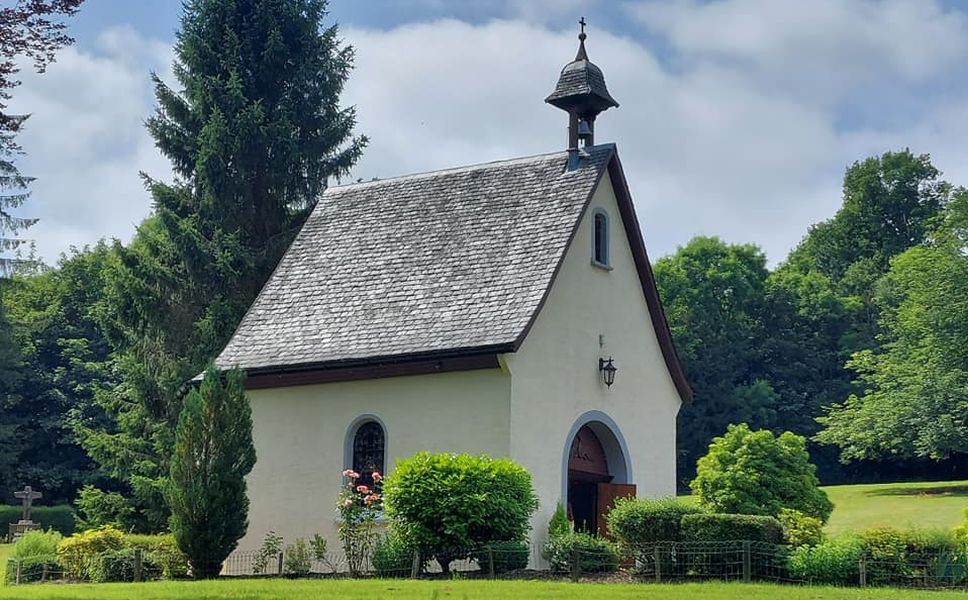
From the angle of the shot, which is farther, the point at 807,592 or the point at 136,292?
the point at 136,292

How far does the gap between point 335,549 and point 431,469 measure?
4.21 m

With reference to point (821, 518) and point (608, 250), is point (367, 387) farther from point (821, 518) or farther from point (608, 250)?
point (821, 518)

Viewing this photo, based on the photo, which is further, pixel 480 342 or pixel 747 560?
pixel 480 342

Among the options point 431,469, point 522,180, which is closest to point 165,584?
point 431,469

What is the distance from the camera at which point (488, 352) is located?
72.5 feet

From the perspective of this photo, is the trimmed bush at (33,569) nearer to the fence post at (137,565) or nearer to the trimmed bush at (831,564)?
the fence post at (137,565)

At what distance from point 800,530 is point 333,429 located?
8963 millimetres

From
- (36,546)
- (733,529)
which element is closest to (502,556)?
(733,529)

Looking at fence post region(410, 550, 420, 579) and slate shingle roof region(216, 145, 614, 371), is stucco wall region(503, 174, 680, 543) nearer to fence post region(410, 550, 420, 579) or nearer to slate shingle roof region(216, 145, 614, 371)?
slate shingle roof region(216, 145, 614, 371)

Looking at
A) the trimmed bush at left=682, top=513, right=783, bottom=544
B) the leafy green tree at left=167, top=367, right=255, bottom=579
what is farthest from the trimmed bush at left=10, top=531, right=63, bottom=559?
the trimmed bush at left=682, top=513, right=783, bottom=544

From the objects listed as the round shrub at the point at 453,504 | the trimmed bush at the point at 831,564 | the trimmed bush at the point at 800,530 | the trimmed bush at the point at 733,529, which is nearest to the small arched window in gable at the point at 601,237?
the round shrub at the point at 453,504

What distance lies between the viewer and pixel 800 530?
21172 millimetres

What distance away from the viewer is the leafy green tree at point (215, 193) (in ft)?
109

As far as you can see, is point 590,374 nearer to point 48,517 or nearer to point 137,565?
point 137,565
